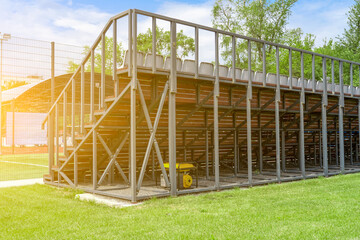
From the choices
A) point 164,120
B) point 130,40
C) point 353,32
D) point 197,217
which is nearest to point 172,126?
point 130,40

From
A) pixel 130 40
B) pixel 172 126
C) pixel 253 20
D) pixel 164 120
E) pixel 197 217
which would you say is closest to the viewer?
pixel 197 217

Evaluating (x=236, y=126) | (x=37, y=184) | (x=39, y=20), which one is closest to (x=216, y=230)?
(x=37, y=184)

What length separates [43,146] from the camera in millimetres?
29766

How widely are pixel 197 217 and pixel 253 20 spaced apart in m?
38.4

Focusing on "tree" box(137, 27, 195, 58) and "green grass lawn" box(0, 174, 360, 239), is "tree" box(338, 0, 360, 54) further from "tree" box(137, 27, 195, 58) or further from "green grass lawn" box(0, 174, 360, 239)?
"green grass lawn" box(0, 174, 360, 239)

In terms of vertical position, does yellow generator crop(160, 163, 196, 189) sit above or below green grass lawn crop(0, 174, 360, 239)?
above

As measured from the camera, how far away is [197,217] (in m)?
6.76

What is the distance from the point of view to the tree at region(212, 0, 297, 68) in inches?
1661

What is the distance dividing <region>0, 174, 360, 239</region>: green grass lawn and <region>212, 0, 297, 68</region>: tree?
111ft

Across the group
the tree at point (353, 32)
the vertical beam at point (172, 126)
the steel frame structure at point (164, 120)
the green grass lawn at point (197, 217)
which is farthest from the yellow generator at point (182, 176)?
the tree at point (353, 32)

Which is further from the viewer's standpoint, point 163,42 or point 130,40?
point 163,42

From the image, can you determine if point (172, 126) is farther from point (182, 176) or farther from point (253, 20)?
point (253, 20)

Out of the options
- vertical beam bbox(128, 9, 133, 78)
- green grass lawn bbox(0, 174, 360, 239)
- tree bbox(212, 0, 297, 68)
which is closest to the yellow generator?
green grass lawn bbox(0, 174, 360, 239)

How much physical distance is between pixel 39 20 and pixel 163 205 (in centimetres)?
1586
